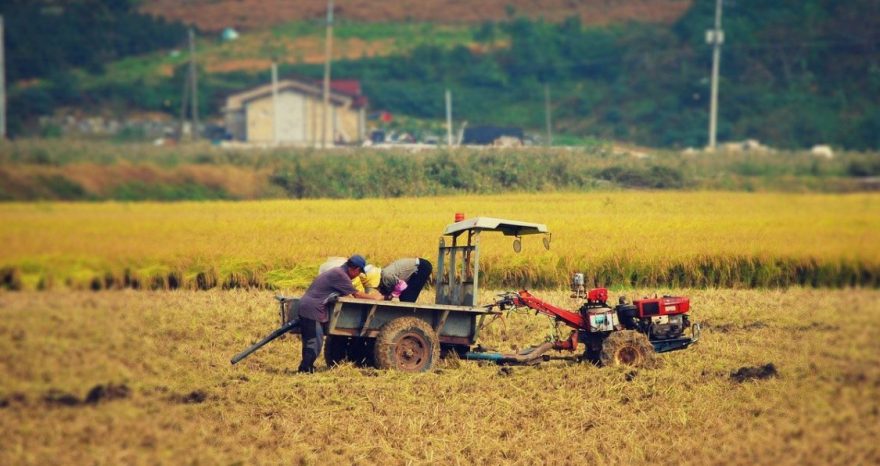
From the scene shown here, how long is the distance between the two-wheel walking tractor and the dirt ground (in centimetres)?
24

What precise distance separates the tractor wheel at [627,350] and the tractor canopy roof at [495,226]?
1507 millimetres

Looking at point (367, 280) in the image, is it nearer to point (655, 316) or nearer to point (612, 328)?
point (612, 328)

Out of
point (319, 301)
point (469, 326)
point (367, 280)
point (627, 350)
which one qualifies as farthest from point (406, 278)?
point (627, 350)

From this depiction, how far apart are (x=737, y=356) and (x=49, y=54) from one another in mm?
9753

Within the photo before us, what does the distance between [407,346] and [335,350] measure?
113cm

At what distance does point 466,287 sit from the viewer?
13.2 m

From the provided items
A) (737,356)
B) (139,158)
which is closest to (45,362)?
(139,158)

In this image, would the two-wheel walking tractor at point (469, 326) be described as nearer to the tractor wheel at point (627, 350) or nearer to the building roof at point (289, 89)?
the tractor wheel at point (627, 350)

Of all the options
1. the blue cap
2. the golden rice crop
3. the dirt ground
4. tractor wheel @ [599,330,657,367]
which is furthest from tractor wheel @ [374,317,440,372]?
the golden rice crop

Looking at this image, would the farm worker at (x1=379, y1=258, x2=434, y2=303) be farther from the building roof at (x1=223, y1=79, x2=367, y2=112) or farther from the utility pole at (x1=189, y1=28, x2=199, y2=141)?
the building roof at (x1=223, y1=79, x2=367, y2=112)

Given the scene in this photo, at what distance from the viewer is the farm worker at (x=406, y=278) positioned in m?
13.2

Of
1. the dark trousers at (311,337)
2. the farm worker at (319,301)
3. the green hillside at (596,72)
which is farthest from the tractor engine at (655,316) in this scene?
the green hillside at (596,72)

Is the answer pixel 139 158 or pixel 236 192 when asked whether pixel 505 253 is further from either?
pixel 139 158

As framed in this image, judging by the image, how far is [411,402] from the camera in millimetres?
11188
